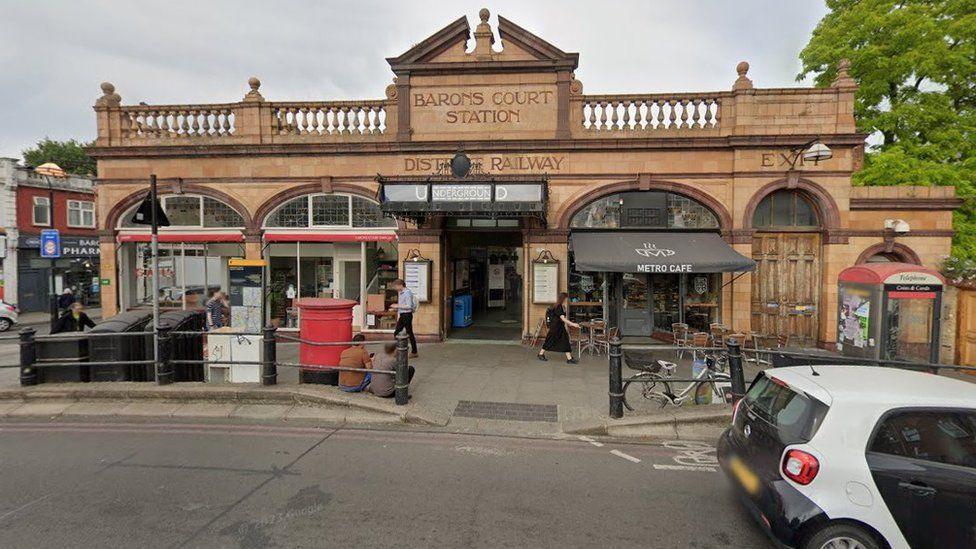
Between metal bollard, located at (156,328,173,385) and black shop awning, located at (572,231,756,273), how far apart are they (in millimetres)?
7888

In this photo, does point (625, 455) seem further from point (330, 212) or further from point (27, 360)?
point (330, 212)

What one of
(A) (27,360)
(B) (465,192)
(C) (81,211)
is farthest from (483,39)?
(C) (81,211)

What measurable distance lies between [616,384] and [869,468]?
338 cm

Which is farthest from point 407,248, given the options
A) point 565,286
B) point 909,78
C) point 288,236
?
point 909,78

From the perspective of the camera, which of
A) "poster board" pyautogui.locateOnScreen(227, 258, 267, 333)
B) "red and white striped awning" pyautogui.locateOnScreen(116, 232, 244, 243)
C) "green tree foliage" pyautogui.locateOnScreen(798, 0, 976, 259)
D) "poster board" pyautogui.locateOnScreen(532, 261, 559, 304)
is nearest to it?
"poster board" pyautogui.locateOnScreen(227, 258, 267, 333)

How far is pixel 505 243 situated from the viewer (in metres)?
14.1

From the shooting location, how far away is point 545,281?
11.5 metres

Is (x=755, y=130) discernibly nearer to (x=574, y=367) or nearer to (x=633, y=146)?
(x=633, y=146)

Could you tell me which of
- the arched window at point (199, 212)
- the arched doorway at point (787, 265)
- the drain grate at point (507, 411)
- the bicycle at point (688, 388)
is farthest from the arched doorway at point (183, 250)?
the arched doorway at point (787, 265)

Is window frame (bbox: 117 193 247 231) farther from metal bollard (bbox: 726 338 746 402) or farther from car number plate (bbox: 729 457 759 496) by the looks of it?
car number plate (bbox: 729 457 759 496)

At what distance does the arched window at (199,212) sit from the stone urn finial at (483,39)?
792 centimetres

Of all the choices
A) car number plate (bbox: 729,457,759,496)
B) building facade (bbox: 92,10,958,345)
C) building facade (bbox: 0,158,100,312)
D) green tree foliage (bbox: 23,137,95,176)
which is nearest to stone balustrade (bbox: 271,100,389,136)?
building facade (bbox: 92,10,958,345)

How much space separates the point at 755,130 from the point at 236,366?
494 inches

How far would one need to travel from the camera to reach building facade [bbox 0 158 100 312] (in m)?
23.2
